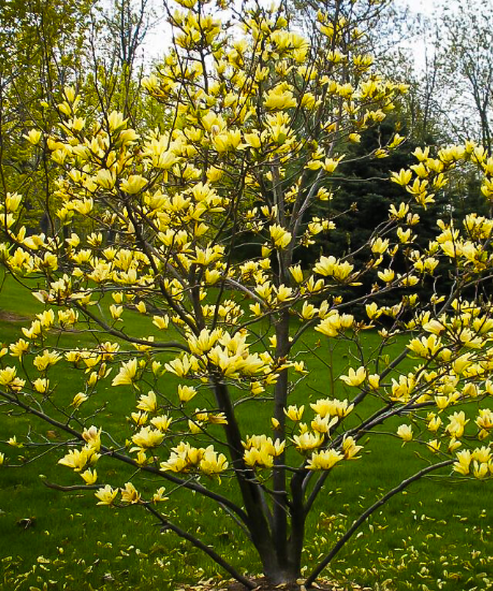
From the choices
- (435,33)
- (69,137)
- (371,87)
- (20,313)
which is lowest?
(69,137)

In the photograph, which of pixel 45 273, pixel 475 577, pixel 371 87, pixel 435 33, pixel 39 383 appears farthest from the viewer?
pixel 435 33

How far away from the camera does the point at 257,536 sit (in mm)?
3143

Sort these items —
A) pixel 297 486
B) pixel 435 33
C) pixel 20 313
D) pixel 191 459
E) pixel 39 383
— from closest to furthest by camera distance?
pixel 191 459 < pixel 39 383 < pixel 297 486 < pixel 20 313 < pixel 435 33

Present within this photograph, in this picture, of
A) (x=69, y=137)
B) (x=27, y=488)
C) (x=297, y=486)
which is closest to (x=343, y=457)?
(x=297, y=486)

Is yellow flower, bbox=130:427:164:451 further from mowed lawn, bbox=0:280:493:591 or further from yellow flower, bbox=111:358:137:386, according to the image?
mowed lawn, bbox=0:280:493:591

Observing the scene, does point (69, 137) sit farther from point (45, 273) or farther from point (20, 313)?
Result: point (20, 313)

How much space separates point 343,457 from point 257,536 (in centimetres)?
125

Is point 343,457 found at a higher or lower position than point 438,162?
lower

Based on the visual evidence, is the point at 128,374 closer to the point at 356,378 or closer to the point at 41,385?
the point at 41,385

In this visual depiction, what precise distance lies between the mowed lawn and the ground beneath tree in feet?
0.21

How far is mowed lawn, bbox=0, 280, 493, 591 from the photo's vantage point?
3.72 metres

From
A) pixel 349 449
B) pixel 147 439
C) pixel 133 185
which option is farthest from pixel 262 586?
pixel 133 185

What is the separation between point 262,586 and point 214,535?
4.06ft

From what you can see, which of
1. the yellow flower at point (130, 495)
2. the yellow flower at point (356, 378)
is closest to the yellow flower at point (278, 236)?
the yellow flower at point (356, 378)
